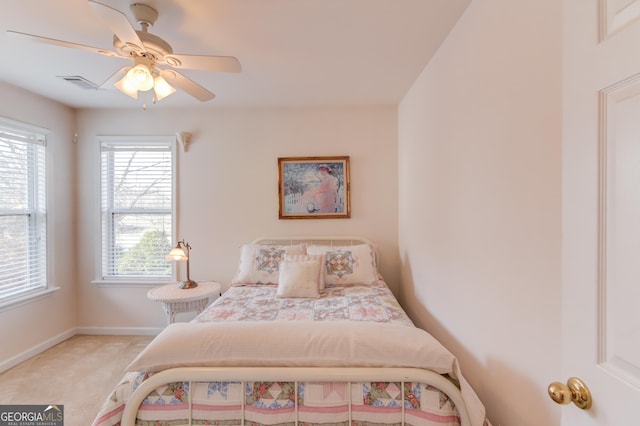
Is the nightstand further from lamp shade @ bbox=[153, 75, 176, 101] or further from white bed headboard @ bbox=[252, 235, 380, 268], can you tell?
lamp shade @ bbox=[153, 75, 176, 101]

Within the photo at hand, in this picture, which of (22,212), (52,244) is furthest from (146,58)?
(52,244)

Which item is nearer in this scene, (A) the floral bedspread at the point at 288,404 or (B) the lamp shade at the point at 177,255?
(A) the floral bedspread at the point at 288,404

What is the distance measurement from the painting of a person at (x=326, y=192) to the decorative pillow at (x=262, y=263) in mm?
540

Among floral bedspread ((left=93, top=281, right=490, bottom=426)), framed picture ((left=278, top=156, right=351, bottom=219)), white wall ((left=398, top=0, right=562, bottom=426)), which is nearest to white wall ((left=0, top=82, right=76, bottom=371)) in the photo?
framed picture ((left=278, top=156, right=351, bottom=219))

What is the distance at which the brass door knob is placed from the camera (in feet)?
2.07

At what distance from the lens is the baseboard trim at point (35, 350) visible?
2463 mm

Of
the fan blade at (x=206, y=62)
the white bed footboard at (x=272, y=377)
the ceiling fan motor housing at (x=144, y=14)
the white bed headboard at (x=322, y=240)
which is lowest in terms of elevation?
the white bed footboard at (x=272, y=377)

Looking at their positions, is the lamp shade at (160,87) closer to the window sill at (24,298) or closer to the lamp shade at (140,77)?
the lamp shade at (140,77)

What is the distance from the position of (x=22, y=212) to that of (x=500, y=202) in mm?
3814

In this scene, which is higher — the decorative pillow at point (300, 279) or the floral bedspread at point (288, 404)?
the decorative pillow at point (300, 279)

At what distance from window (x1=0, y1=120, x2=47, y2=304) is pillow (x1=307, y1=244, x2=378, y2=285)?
267cm

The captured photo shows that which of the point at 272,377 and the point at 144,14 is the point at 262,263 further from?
the point at 144,14

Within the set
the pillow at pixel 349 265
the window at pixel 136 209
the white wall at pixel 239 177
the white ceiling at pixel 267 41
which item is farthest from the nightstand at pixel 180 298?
the white ceiling at pixel 267 41

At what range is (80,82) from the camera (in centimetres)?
247
